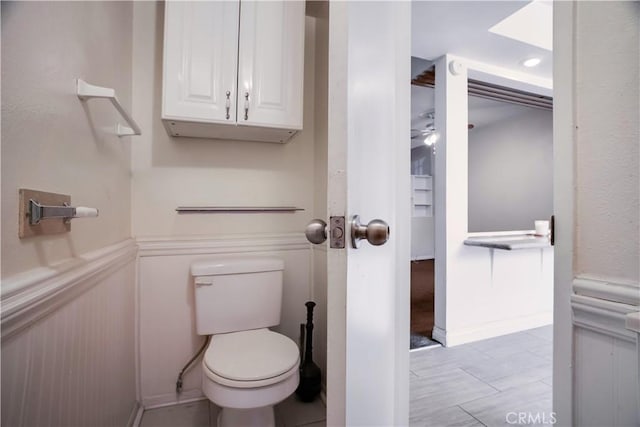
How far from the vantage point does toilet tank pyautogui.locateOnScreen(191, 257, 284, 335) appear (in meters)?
1.31

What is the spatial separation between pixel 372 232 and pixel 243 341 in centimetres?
100

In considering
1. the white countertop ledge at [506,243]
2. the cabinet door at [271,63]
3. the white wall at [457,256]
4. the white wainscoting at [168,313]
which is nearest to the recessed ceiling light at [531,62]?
the white wall at [457,256]

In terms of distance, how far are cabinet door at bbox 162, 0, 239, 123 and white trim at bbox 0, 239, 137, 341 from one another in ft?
2.24

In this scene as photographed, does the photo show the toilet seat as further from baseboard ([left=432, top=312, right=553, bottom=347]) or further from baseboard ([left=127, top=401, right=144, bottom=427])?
baseboard ([left=432, top=312, right=553, bottom=347])

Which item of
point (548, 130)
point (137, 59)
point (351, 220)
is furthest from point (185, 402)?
point (548, 130)

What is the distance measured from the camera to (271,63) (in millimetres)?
1327

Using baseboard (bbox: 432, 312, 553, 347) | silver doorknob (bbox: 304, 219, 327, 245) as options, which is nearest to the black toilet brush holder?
silver doorknob (bbox: 304, 219, 327, 245)

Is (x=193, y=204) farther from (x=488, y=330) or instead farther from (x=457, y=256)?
(x=488, y=330)

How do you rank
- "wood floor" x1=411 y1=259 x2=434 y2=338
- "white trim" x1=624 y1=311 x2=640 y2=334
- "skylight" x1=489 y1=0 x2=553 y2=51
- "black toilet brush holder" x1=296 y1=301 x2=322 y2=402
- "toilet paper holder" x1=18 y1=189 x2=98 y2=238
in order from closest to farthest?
"white trim" x1=624 y1=311 x2=640 y2=334 → "toilet paper holder" x1=18 y1=189 x2=98 y2=238 → "black toilet brush holder" x1=296 y1=301 x2=322 y2=402 → "skylight" x1=489 y1=0 x2=553 y2=51 → "wood floor" x1=411 y1=259 x2=434 y2=338

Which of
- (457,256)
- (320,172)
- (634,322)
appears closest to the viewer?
(634,322)

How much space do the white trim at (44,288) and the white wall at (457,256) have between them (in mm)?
2018

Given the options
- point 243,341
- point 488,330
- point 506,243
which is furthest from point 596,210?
point 488,330

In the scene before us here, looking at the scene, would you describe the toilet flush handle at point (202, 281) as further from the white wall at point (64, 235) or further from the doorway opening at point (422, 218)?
the doorway opening at point (422, 218)

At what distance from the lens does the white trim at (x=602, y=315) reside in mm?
555
